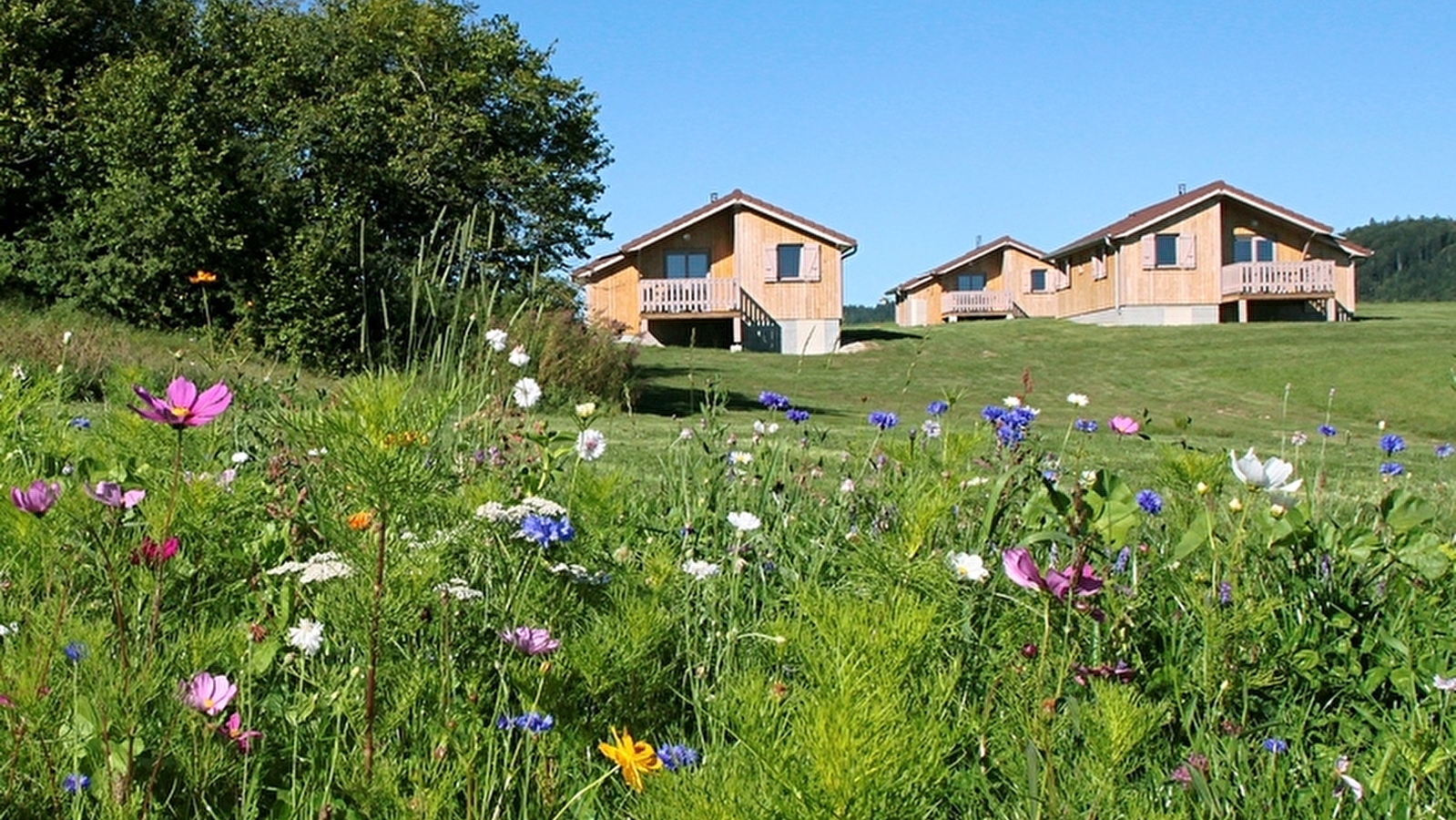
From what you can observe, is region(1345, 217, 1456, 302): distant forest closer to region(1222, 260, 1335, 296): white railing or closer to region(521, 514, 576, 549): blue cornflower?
region(1222, 260, 1335, 296): white railing

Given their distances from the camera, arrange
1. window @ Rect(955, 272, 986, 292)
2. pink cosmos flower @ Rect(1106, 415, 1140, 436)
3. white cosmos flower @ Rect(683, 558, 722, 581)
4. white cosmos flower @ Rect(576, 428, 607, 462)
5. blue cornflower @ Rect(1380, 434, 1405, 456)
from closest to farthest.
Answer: white cosmos flower @ Rect(683, 558, 722, 581), white cosmos flower @ Rect(576, 428, 607, 462), pink cosmos flower @ Rect(1106, 415, 1140, 436), blue cornflower @ Rect(1380, 434, 1405, 456), window @ Rect(955, 272, 986, 292)

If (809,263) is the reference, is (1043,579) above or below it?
below

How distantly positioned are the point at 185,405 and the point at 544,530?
51cm

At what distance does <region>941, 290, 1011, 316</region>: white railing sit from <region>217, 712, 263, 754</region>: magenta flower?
167 ft

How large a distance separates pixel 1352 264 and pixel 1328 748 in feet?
144

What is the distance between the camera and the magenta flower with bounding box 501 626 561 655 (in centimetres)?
147

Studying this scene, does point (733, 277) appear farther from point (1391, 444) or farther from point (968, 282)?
point (1391, 444)

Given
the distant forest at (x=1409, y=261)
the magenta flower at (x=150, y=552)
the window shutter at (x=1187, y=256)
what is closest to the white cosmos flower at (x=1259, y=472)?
the magenta flower at (x=150, y=552)

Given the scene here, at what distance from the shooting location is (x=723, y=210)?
36438 mm

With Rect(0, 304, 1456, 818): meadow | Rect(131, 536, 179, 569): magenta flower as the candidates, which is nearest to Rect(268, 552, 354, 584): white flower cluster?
Rect(0, 304, 1456, 818): meadow

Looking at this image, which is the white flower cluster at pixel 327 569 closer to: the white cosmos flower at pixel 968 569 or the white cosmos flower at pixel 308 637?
the white cosmos flower at pixel 308 637

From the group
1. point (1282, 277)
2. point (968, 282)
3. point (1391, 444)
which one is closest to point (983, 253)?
point (968, 282)

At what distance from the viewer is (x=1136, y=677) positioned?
6.85 feet

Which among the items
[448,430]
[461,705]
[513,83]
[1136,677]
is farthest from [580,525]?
[513,83]
